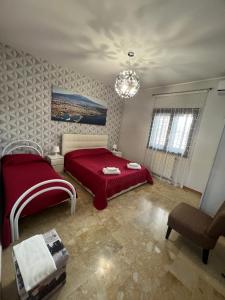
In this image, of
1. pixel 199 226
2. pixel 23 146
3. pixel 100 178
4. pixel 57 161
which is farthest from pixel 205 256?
pixel 23 146

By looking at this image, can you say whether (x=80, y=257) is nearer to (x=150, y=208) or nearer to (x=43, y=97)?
(x=150, y=208)

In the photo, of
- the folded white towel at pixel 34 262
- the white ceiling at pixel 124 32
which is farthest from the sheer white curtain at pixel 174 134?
the folded white towel at pixel 34 262

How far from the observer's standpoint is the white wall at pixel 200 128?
118 inches

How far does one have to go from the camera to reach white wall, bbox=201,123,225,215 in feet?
Result: 7.01

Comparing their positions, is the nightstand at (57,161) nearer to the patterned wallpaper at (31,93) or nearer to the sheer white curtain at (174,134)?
the patterned wallpaper at (31,93)

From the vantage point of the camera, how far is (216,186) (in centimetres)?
222

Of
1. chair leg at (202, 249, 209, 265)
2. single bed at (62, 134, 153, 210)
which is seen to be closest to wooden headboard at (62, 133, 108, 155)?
Answer: single bed at (62, 134, 153, 210)

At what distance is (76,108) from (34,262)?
3432 millimetres

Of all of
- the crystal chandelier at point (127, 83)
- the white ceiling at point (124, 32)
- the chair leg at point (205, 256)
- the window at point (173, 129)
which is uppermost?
the white ceiling at point (124, 32)

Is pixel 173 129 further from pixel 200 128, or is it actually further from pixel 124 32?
pixel 124 32

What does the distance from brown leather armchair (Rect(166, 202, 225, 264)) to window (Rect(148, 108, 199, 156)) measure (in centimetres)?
194

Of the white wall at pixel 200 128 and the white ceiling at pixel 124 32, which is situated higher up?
the white ceiling at pixel 124 32

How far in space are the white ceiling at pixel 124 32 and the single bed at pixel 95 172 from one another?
2.02 m

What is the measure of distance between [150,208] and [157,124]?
7.86ft
